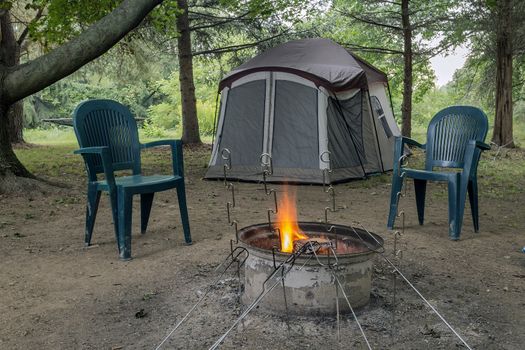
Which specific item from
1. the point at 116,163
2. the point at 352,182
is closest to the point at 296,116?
the point at 352,182

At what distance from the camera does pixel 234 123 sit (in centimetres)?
801

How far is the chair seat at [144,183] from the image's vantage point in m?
3.80

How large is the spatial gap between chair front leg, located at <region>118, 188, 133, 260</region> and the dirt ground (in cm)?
11

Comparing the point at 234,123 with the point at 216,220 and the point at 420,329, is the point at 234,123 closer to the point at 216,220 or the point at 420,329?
the point at 216,220

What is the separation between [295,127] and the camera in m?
7.70

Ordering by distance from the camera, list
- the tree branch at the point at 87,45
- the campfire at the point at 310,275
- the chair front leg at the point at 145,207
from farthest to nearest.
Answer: the tree branch at the point at 87,45 → the chair front leg at the point at 145,207 → the campfire at the point at 310,275

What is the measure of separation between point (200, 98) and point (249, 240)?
26.4m

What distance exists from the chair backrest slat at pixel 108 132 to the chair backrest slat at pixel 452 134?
266cm

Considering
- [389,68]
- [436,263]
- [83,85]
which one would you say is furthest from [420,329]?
Answer: [83,85]

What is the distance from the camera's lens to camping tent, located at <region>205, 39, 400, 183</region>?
7.54 m

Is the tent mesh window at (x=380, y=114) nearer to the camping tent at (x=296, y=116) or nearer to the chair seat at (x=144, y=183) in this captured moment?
the camping tent at (x=296, y=116)

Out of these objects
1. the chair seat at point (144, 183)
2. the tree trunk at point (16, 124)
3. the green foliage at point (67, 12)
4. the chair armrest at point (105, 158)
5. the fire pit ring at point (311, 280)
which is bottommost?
the fire pit ring at point (311, 280)

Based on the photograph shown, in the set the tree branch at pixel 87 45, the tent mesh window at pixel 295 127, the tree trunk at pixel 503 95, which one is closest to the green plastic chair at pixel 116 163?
the tree branch at pixel 87 45

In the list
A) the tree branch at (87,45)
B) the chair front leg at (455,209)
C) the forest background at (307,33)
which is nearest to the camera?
the chair front leg at (455,209)
